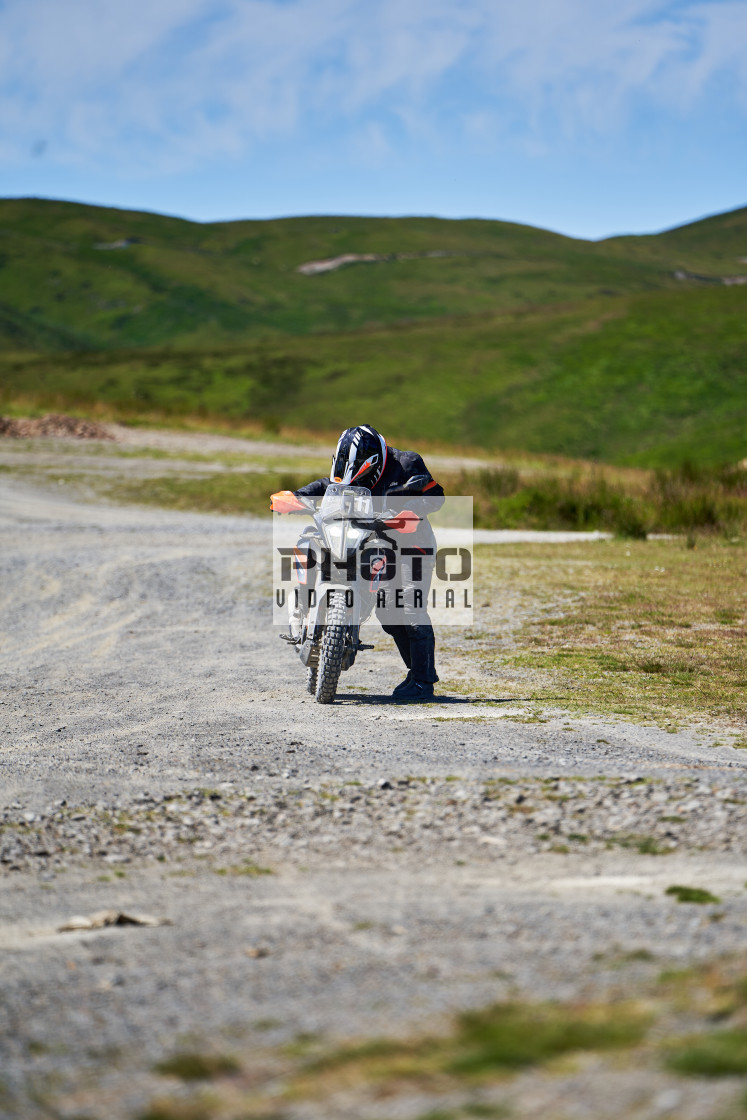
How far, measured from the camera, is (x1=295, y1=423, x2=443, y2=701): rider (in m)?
8.69

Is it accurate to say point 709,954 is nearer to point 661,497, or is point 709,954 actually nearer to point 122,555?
point 122,555

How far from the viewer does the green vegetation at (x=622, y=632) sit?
8875mm

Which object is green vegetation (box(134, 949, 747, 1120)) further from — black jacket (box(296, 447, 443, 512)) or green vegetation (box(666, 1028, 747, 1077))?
black jacket (box(296, 447, 443, 512))

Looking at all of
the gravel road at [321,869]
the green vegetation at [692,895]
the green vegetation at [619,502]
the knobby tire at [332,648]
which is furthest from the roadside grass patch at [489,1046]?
the green vegetation at [619,502]

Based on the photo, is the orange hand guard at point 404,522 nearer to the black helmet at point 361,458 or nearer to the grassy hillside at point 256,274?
the black helmet at point 361,458

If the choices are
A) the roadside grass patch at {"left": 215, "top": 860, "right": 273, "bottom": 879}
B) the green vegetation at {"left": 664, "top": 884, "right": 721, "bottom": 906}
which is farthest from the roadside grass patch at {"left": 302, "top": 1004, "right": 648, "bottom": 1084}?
the roadside grass patch at {"left": 215, "top": 860, "right": 273, "bottom": 879}

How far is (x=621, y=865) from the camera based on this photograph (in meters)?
4.62

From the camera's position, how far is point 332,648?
28.1 ft

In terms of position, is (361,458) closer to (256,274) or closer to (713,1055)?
(713,1055)

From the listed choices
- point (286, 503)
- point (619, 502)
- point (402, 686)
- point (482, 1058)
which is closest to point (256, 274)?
point (619, 502)

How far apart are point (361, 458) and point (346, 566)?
0.86 metres

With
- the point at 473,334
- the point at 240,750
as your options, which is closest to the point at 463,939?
the point at 240,750

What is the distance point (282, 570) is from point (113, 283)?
5240 inches

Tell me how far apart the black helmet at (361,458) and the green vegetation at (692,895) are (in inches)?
196
